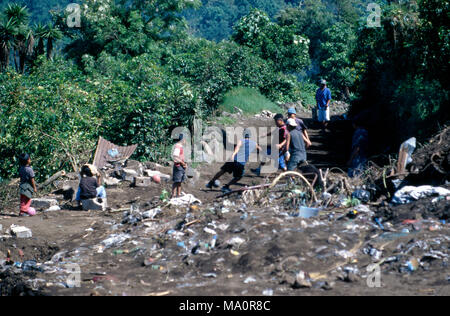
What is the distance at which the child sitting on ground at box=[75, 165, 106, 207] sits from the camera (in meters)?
9.45

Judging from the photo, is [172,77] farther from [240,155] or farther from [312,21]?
[312,21]

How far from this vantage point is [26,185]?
922 cm

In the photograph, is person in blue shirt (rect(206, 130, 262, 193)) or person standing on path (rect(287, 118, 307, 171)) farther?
person in blue shirt (rect(206, 130, 262, 193))

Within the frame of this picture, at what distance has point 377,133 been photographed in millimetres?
13039

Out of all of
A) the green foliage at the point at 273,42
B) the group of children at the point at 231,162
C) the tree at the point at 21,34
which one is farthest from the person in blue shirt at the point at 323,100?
the tree at the point at 21,34

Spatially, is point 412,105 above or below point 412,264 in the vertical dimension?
above

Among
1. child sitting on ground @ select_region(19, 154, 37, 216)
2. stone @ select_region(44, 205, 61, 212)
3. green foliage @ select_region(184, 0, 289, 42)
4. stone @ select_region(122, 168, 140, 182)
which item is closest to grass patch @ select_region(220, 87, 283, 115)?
stone @ select_region(122, 168, 140, 182)

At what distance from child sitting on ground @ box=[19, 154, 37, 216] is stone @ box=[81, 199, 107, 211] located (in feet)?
2.92

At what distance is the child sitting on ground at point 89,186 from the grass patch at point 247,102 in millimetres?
8341

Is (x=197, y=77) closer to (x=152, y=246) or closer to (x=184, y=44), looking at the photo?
(x=184, y=44)

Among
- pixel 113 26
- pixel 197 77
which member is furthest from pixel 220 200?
pixel 113 26

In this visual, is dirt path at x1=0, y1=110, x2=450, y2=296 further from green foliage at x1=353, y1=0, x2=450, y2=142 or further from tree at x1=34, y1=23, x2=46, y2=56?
tree at x1=34, y1=23, x2=46, y2=56
